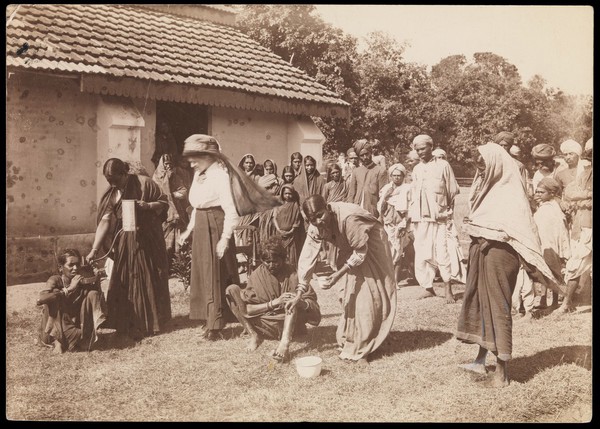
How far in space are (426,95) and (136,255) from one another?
10.0 feet

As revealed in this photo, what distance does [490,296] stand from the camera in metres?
4.76

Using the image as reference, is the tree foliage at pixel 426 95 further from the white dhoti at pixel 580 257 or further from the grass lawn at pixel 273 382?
the grass lawn at pixel 273 382

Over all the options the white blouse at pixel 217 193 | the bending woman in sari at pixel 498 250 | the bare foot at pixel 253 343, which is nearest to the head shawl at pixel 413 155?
the bending woman in sari at pixel 498 250

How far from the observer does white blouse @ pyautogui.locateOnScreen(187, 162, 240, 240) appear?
5.31m

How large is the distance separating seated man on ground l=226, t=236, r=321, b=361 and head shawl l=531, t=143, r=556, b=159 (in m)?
2.48

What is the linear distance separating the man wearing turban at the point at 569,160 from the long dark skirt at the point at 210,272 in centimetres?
320

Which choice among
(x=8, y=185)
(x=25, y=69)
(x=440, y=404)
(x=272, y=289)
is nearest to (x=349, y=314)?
(x=272, y=289)

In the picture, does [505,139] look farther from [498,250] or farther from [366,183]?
[366,183]

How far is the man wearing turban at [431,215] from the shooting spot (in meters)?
5.75

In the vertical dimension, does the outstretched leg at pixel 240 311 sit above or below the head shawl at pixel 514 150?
below

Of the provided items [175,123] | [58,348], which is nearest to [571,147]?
[175,123]

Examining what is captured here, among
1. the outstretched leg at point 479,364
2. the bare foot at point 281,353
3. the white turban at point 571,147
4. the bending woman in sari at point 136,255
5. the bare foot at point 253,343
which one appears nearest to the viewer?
the outstretched leg at point 479,364

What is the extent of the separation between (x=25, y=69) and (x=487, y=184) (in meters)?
3.99

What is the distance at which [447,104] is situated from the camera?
5.75 metres
